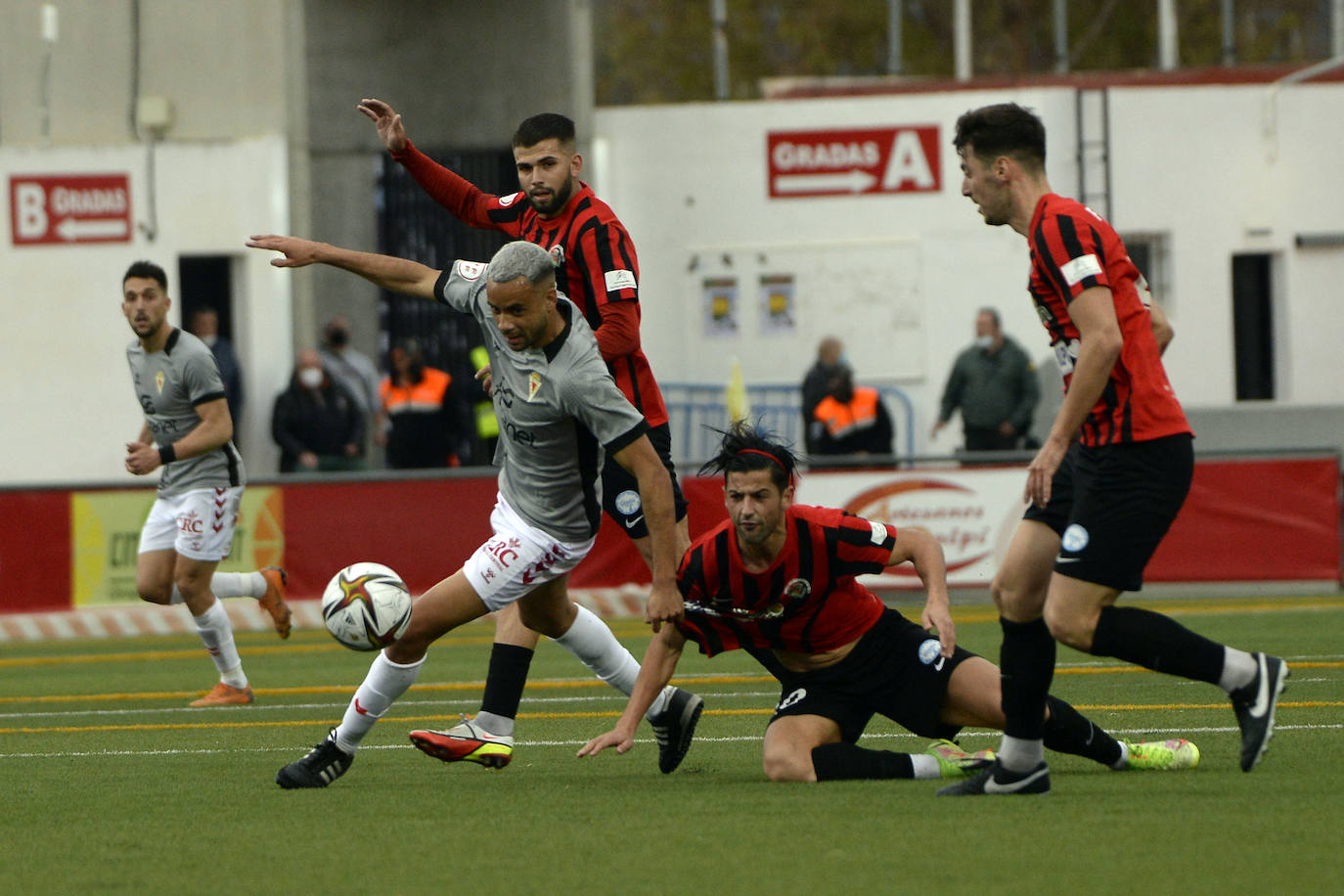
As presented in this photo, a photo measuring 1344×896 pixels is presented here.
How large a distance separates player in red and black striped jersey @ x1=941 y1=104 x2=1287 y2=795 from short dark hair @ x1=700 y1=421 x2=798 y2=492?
80cm

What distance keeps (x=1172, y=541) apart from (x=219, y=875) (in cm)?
1183

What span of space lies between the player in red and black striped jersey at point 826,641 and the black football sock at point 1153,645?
49 centimetres

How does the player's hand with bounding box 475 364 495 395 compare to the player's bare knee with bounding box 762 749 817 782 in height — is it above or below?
above

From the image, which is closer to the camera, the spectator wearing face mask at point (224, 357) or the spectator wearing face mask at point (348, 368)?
the spectator wearing face mask at point (224, 357)

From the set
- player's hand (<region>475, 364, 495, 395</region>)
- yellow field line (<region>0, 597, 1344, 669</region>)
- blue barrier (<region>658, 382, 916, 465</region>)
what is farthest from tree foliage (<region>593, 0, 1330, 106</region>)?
player's hand (<region>475, 364, 495, 395</region>)

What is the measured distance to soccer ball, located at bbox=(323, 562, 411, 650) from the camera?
6.73 m

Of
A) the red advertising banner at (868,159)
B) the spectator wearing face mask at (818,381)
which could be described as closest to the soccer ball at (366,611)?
the spectator wearing face mask at (818,381)

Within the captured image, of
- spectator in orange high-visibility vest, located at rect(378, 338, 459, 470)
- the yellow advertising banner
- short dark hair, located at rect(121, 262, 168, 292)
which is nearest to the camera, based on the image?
short dark hair, located at rect(121, 262, 168, 292)

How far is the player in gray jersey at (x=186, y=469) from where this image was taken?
34.5 ft

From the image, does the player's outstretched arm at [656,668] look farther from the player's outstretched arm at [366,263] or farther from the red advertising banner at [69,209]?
the red advertising banner at [69,209]

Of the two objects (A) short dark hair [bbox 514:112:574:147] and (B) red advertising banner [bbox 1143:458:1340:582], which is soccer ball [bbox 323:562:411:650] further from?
(B) red advertising banner [bbox 1143:458:1340:582]

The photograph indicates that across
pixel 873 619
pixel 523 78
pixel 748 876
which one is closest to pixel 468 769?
pixel 873 619

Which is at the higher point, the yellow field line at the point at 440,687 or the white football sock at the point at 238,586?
the white football sock at the point at 238,586

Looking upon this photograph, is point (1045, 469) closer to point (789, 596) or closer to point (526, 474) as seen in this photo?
point (789, 596)
